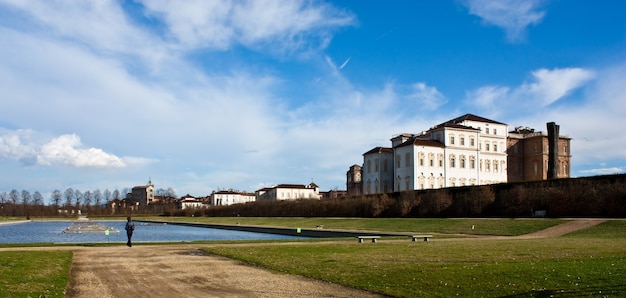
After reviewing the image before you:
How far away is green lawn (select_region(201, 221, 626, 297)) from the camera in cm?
1198

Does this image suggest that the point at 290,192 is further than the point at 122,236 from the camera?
Yes

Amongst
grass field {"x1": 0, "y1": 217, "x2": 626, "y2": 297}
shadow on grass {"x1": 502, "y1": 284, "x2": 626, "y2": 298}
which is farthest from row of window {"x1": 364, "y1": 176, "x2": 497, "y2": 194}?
shadow on grass {"x1": 502, "y1": 284, "x2": 626, "y2": 298}

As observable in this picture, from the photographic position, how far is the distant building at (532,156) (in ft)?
331

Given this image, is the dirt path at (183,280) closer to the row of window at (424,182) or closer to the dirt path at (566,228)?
the dirt path at (566,228)

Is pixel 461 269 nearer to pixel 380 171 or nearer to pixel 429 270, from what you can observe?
pixel 429 270

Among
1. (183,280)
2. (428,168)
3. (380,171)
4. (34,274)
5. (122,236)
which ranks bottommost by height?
(122,236)

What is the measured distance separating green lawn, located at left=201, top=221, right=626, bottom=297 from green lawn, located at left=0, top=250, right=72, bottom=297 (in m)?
6.05

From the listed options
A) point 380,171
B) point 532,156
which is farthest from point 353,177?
point 532,156

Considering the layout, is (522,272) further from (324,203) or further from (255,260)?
(324,203)

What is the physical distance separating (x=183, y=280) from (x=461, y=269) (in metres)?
7.69

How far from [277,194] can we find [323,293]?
154045mm

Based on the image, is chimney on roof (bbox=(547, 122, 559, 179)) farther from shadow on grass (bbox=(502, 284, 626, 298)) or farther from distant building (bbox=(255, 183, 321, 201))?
distant building (bbox=(255, 183, 321, 201))

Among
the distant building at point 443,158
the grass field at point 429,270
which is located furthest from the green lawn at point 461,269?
the distant building at point 443,158

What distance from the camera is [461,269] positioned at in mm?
15148
